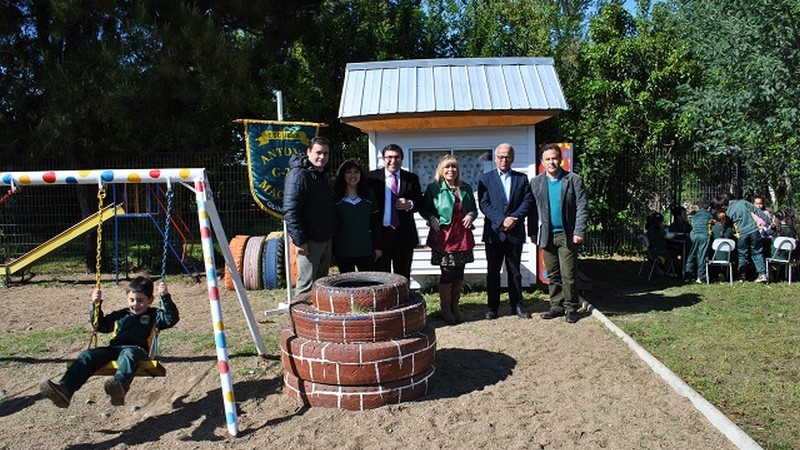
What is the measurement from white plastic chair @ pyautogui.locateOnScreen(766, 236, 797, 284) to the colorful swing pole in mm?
8256

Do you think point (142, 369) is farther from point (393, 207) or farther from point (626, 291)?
point (626, 291)

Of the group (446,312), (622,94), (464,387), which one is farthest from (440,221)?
(622,94)

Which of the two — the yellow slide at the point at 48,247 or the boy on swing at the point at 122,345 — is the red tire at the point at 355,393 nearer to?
the boy on swing at the point at 122,345

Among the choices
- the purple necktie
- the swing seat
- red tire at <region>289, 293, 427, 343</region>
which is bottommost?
the swing seat

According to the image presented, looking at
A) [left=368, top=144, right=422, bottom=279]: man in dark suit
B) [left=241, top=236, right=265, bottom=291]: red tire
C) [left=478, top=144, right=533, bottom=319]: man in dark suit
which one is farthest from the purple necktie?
[left=241, top=236, right=265, bottom=291]: red tire

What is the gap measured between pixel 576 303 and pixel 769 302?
309cm

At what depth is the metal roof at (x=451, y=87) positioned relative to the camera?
814 centimetres

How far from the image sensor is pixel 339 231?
246 inches

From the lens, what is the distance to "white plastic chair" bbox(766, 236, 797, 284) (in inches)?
368

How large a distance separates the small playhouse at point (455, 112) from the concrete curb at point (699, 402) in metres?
3.04

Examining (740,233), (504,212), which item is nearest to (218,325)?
(504,212)

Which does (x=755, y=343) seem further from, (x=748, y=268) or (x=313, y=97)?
(x=313, y=97)

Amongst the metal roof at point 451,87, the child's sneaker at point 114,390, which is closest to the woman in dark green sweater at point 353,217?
the metal roof at point 451,87

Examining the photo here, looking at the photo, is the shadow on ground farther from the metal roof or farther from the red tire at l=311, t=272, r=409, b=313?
the red tire at l=311, t=272, r=409, b=313
